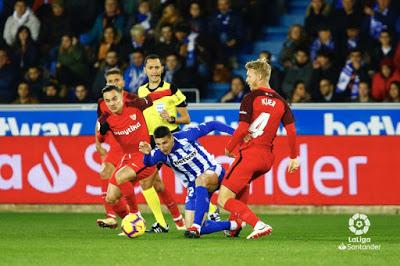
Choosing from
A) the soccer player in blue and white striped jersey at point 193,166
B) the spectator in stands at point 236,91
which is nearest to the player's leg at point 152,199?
the soccer player in blue and white striped jersey at point 193,166

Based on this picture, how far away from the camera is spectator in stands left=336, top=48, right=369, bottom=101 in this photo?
19125 mm

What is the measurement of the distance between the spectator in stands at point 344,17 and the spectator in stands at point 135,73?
3087 millimetres

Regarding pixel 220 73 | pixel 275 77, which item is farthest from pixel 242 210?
pixel 220 73

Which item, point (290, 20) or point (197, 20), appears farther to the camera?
point (290, 20)

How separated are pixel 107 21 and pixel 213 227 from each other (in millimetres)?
Answer: 9442

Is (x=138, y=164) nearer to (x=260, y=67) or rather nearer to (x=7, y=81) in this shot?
(x=260, y=67)

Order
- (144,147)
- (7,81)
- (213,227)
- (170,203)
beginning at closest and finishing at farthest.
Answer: (213,227), (144,147), (170,203), (7,81)

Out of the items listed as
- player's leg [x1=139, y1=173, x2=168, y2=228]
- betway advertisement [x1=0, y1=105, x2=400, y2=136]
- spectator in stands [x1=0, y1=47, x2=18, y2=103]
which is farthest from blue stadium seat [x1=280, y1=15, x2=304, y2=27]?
player's leg [x1=139, y1=173, x2=168, y2=228]

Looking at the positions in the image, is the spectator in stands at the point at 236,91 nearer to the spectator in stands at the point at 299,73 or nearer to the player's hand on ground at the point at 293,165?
the spectator in stands at the point at 299,73

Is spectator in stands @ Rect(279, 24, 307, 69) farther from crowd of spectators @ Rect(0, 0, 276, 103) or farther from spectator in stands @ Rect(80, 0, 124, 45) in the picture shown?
spectator in stands @ Rect(80, 0, 124, 45)

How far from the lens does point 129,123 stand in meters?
14.3

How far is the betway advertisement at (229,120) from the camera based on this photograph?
1734 cm

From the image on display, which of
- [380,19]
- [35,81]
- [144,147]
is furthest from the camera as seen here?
[35,81]

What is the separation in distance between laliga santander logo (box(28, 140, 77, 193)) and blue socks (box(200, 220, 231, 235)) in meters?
5.40
